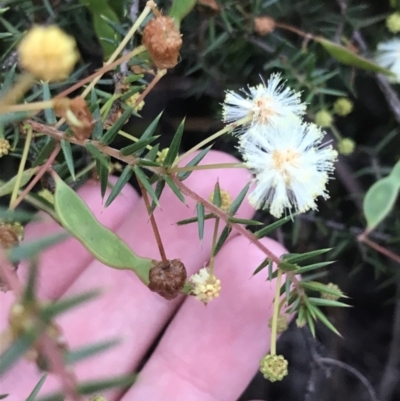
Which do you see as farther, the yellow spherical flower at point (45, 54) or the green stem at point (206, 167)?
the green stem at point (206, 167)

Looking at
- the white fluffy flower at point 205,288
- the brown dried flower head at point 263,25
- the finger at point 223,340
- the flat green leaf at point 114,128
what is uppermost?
the brown dried flower head at point 263,25

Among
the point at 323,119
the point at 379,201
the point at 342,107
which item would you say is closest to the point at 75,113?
the point at 379,201

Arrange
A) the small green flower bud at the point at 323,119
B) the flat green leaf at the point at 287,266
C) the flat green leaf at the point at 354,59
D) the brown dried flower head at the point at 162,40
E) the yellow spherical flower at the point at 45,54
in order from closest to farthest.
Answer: the yellow spherical flower at the point at 45,54, the brown dried flower head at the point at 162,40, the flat green leaf at the point at 287,266, the flat green leaf at the point at 354,59, the small green flower bud at the point at 323,119

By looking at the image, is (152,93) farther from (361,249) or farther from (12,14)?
(361,249)

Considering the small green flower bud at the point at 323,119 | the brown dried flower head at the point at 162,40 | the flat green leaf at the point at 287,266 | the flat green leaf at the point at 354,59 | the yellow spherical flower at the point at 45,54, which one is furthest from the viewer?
the small green flower bud at the point at 323,119

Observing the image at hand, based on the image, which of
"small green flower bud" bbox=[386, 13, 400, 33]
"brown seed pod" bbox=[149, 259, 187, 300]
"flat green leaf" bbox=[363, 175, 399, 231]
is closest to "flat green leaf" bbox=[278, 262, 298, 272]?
"brown seed pod" bbox=[149, 259, 187, 300]

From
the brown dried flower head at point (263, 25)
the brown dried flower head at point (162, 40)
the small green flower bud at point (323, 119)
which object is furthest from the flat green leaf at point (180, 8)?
the small green flower bud at point (323, 119)

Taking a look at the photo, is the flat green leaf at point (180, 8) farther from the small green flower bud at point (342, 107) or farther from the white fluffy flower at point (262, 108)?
the small green flower bud at point (342, 107)

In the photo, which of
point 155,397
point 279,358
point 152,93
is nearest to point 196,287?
point 279,358
